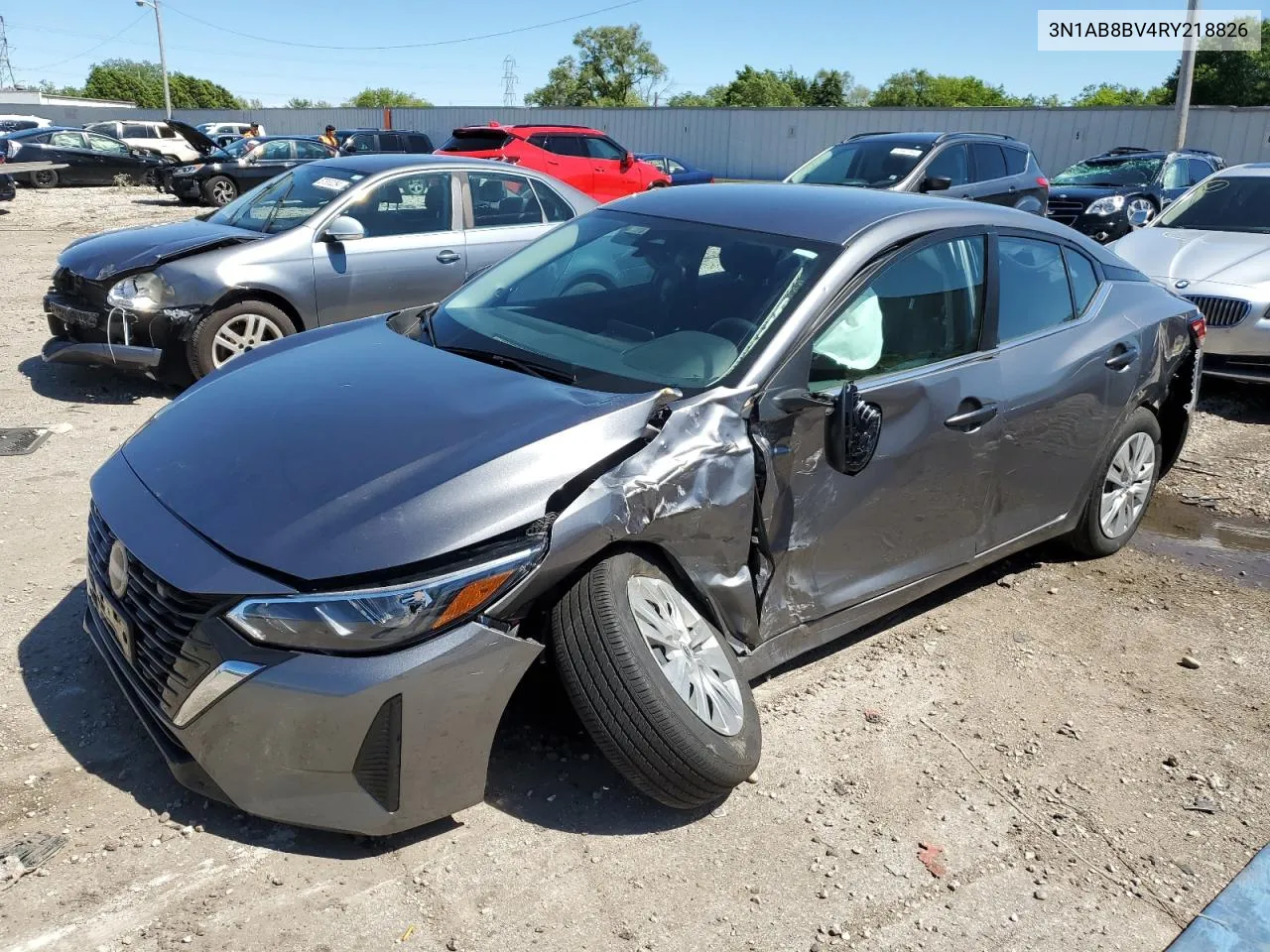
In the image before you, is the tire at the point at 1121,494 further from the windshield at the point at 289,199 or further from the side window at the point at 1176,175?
the side window at the point at 1176,175

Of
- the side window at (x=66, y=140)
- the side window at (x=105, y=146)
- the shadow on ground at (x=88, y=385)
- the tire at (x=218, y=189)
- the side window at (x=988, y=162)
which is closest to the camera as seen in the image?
the shadow on ground at (x=88, y=385)

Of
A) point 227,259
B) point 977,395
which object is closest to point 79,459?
point 227,259

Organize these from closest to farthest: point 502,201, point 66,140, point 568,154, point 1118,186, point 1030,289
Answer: point 1030,289 → point 502,201 → point 1118,186 → point 568,154 → point 66,140

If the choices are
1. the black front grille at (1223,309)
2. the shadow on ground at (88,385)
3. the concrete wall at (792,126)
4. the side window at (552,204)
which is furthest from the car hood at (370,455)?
the concrete wall at (792,126)

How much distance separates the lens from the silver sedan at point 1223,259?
24.7 ft

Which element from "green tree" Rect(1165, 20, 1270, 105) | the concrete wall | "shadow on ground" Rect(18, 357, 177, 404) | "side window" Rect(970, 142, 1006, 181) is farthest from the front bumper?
"green tree" Rect(1165, 20, 1270, 105)

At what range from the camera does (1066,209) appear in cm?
1429

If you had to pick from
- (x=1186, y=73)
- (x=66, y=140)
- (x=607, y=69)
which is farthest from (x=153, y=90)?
(x=1186, y=73)

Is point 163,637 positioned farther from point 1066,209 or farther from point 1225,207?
point 1066,209

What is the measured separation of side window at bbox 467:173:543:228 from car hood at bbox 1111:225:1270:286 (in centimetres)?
452

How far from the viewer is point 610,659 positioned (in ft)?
8.83

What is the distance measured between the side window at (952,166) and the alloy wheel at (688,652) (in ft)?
30.3

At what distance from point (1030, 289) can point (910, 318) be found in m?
0.85

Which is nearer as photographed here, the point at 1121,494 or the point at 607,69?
the point at 1121,494
